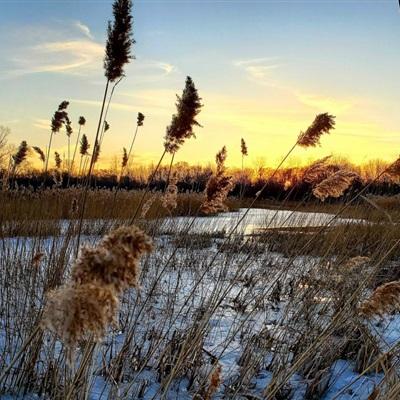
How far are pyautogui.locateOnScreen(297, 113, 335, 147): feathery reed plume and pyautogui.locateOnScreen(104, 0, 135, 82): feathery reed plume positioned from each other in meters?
1.34

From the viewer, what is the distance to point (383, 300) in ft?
6.20

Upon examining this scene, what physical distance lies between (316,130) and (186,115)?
1069 millimetres

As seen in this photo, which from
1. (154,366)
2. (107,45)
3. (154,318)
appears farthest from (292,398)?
(107,45)

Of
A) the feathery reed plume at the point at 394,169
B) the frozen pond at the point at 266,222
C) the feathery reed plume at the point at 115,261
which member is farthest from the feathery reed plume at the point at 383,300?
the frozen pond at the point at 266,222

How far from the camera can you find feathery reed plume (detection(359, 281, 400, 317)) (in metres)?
1.87

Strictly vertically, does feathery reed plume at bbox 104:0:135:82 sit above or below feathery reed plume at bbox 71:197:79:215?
above

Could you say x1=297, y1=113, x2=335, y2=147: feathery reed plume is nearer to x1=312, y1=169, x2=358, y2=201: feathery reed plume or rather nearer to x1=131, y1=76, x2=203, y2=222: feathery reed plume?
x1=312, y1=169, x2=358, y2=201: feathery reed plume

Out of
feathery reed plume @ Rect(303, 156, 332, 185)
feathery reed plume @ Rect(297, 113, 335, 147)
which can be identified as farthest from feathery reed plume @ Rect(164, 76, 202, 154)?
feathery reed plume @ Rect(303, 156, 332, 185)

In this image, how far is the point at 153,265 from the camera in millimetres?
6676

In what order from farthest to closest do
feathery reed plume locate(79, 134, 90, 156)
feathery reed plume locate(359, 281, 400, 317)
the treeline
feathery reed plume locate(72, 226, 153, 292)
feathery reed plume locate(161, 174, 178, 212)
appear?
feathery reed plume locate(79, 134, 90, 156) → the treeline → feathery reed plume locate(161, 174, 178, 212) → feathery reed plume locate(359, 281, 400, 317) → feathery reed plume locate(72, 226, 153, 292)

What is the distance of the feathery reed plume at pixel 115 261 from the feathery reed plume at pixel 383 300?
129 centimetres

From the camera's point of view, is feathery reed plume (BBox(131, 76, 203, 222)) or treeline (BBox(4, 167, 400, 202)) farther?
treeline (BBox(4, 167, 400, 202))

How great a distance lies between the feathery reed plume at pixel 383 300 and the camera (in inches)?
73.6

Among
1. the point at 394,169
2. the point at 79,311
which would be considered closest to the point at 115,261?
the point at 79,311
